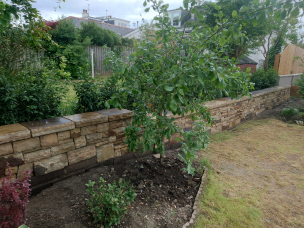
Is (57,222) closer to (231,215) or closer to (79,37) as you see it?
(231,215)

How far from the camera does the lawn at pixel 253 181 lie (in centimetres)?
229

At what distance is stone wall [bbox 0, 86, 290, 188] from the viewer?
2182mm

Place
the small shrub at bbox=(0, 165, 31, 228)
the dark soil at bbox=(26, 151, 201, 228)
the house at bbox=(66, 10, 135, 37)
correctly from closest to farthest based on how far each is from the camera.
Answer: the small shrub at bbox=(0, 165, 31, 228) → the dark soil at bbox=(26, 151, 201, 228) → the house at bbox=(66, 10, 135, 37)

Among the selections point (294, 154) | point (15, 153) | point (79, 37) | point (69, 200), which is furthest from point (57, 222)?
point (79, 37)

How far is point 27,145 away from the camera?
224cm

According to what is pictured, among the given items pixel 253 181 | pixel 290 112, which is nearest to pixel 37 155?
pixel 253 181

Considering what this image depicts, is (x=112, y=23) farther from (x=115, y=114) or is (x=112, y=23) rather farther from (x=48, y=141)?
(x=48, y=141)

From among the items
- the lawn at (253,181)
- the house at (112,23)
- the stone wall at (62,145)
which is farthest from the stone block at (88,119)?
the house at (112,23)

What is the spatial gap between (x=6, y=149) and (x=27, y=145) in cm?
19

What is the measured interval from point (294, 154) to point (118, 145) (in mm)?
3359

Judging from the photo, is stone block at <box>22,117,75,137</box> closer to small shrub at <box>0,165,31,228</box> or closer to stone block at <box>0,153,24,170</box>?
stone block at <box>0,153,24,170</box>

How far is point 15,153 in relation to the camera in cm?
217

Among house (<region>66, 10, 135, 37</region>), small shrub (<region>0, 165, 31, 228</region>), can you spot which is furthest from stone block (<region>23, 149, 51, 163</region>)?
house (<region>66, 10, 135, 37</region>)

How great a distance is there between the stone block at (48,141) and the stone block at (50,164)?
16 centimetres
